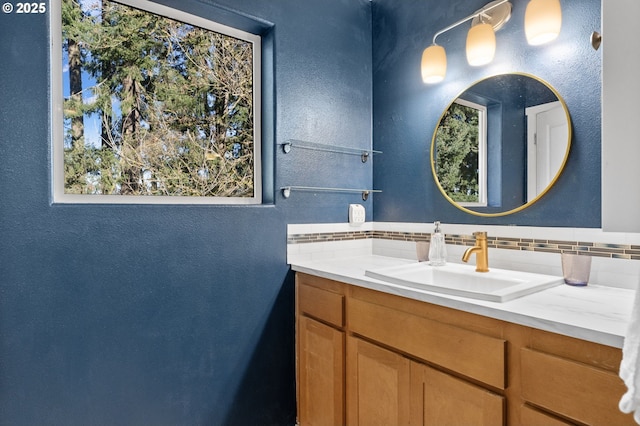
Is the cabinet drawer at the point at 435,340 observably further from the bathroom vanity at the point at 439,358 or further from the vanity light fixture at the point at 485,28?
the vanity light fixture at the point at 485,28

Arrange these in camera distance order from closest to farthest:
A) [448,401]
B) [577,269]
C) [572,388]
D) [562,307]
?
1. [572,388]
2. [562,307]
3. [448,401]
4. [577,269]

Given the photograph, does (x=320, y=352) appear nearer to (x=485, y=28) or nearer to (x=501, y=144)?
(x=501, y=144)

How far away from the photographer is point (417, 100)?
6.55 feet

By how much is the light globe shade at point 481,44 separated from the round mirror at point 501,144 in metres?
0.11

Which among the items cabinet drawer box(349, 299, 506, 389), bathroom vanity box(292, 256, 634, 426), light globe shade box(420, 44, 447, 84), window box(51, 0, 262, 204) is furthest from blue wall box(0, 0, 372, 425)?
cabinet drawer box(349, 299, 506, 389)

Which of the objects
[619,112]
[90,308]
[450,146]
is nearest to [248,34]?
[450,146]

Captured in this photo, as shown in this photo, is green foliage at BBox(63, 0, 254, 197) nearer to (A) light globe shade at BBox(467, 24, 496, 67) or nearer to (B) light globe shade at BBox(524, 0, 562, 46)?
(A) light globe shade at BBox(467, 24, 496, 67)

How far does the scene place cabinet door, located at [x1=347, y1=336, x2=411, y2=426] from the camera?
1319 mm

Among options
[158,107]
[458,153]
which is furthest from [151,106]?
[458,153]

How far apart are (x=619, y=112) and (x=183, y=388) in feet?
5.88

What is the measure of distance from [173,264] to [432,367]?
1.09 m

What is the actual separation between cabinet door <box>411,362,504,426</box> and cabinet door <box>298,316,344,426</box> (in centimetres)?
39

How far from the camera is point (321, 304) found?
66.1 inches

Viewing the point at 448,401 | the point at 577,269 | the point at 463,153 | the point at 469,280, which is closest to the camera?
the point at 448,401
